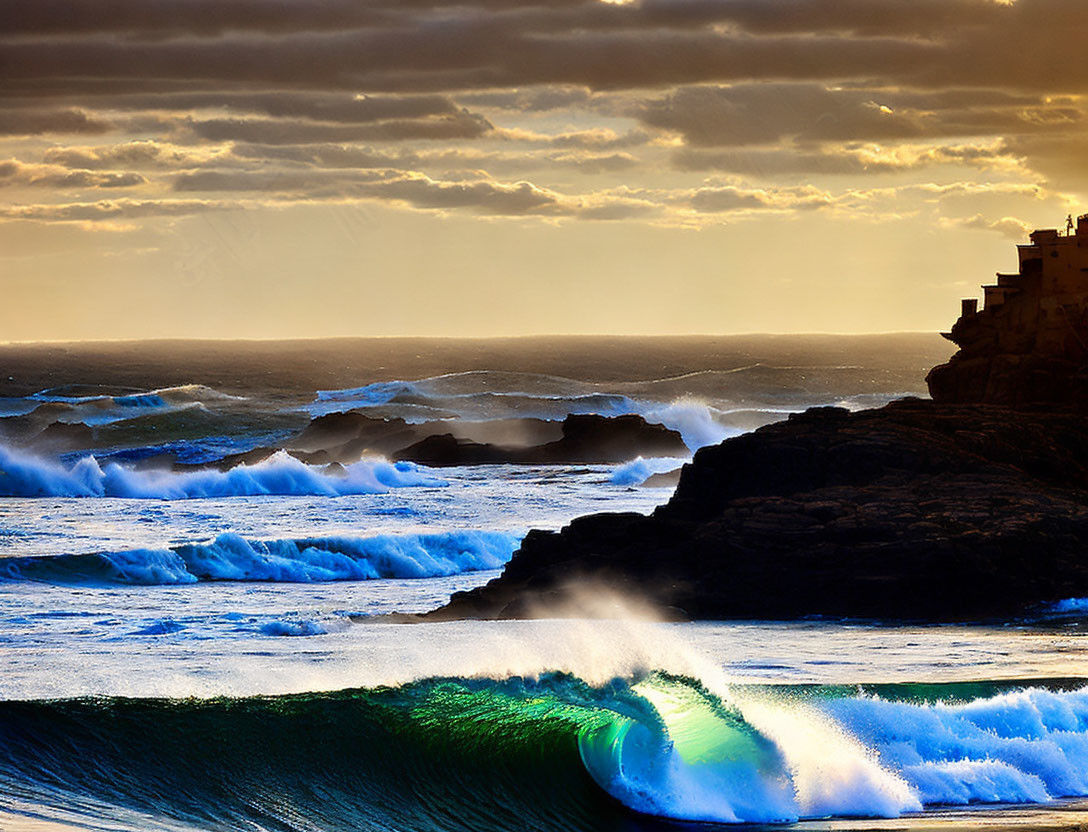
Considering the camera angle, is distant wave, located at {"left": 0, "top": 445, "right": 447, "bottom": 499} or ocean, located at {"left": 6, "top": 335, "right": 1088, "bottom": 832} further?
distant wave, located at {"left": 0, "top": 445, "right": 447, "bottom": 499}

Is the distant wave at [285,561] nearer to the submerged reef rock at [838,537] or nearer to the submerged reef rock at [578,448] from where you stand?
the submerged reef rock at [838,537]

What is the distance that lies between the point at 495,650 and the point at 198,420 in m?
71.4

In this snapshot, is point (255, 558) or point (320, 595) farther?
point (255, 558)

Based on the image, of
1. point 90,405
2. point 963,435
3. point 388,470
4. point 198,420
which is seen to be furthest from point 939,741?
point 90,405

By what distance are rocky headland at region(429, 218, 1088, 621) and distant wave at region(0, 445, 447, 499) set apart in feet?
69.0

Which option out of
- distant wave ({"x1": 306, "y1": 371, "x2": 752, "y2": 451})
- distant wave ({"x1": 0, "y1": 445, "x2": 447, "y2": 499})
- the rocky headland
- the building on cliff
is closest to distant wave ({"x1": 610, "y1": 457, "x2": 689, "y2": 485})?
distant wave ({"x1": 0, "y1": 445, "x2": 447, "y2": 499})

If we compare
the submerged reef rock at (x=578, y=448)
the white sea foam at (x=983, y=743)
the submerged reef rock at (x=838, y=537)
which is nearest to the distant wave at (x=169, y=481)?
the submerged reef rock at (x=578, y=448)

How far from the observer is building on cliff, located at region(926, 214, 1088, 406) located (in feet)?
116

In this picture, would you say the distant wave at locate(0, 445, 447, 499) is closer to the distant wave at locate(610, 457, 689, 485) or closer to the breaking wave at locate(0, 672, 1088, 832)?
the distant wave at locate(610, 457, 689, 485)

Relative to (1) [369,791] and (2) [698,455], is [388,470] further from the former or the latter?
(1) [369,791]

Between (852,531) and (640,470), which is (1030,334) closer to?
(852,531)

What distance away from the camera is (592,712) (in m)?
14.9

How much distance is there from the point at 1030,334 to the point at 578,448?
28.1 metres

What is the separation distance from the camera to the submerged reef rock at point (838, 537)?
24.5 m
